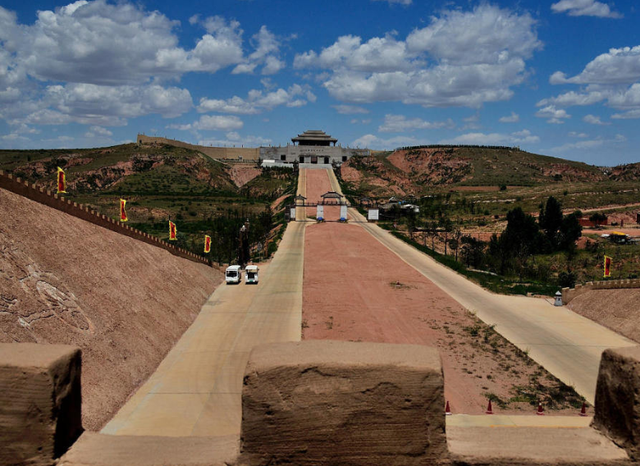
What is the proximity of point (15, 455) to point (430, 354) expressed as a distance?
13.8 ft

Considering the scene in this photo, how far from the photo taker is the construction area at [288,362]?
17.3ft

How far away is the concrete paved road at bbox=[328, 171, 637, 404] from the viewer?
21.2 m

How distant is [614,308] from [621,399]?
26305 millimetres

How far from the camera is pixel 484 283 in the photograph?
123ft

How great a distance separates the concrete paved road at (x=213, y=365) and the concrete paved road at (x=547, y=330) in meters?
10.3

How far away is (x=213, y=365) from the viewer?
65.4 ft

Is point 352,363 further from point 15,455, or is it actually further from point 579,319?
point 579,319

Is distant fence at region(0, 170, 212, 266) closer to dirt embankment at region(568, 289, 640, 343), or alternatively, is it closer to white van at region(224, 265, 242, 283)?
white van at region(224, 265, 242, 283)

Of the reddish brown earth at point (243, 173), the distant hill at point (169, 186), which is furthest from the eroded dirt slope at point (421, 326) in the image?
the reddish brown earth at point (243, 173)

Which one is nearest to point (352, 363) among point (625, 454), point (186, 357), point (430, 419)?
point (430, 419)

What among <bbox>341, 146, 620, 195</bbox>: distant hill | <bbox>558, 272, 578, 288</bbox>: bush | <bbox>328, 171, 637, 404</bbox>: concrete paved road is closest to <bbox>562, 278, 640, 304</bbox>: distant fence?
<bbox>328, 171, 637, 404</bbox>: concrete paved road

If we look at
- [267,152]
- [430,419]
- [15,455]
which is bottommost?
[15,455]

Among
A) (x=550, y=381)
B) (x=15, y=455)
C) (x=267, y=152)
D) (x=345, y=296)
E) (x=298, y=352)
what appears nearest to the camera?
(x=15, y=455)

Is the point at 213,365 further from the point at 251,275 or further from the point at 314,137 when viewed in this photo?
the point at 314,137
